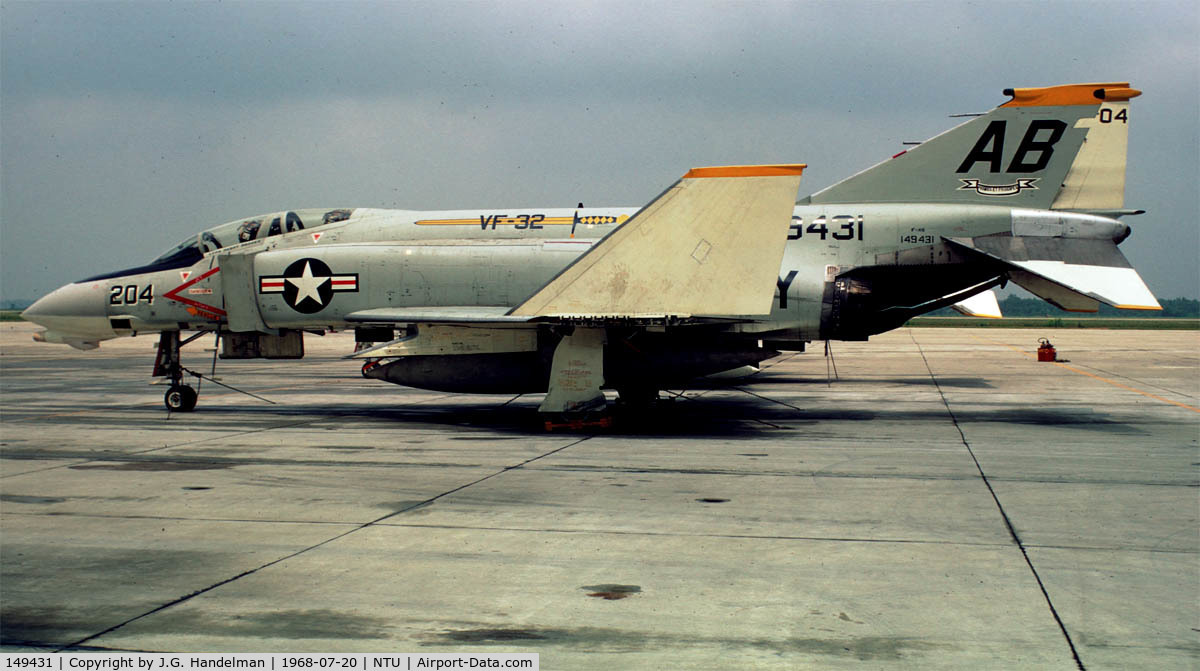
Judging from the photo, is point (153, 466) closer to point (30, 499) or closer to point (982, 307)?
point (30, 499)

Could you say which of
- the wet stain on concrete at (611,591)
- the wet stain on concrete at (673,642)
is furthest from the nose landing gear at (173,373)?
the wet stain on concrete at (673,642)

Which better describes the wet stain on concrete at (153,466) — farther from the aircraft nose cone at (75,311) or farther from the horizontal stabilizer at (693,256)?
the aircraft nose cone at (75,311)

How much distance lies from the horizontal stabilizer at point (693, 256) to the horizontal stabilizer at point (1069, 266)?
3907 mm

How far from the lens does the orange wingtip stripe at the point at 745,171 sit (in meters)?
12.2

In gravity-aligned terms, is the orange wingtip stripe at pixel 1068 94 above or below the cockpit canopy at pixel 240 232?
above

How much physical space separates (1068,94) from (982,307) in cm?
1329

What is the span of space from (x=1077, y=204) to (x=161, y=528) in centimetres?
1424

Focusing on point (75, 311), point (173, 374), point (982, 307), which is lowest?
point (173, 374)

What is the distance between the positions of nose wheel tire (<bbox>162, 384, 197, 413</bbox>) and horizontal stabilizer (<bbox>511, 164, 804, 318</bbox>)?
7.07 metres

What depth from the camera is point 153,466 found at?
33.7 feet

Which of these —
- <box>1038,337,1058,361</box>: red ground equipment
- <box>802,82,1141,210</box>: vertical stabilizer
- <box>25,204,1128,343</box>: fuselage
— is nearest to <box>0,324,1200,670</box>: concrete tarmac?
<box>25,204,1128,343</box>: fuselage

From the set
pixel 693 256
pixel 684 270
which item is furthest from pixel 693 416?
pixel 693 256
